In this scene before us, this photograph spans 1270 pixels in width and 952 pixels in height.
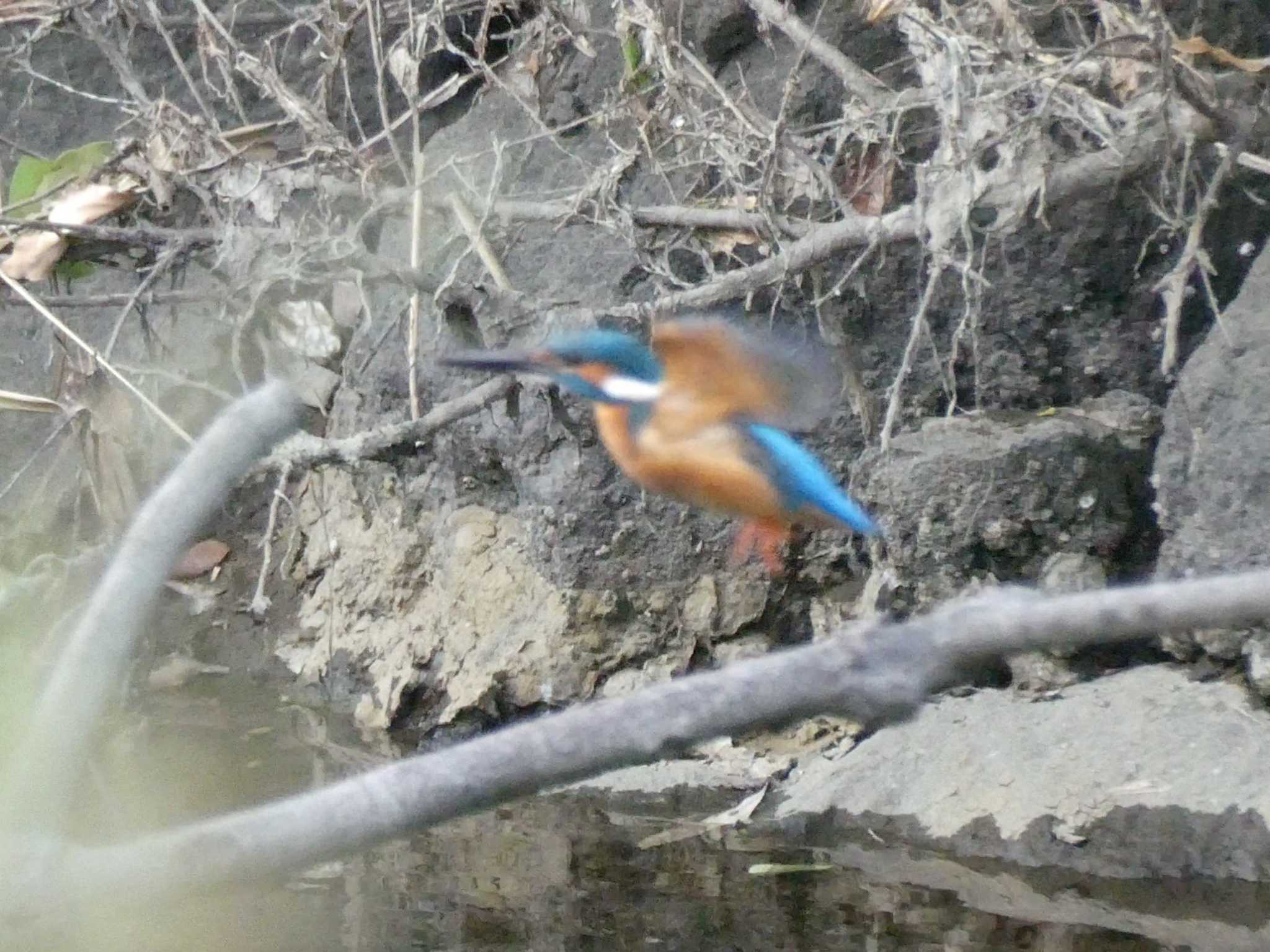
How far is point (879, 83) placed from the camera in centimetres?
313

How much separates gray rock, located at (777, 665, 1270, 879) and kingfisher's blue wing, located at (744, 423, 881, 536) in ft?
4.31

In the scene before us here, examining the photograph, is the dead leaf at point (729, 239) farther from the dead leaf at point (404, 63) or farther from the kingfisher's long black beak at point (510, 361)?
the kingfisher's long black beak at point (510, 361)

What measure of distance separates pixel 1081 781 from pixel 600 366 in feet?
5.23

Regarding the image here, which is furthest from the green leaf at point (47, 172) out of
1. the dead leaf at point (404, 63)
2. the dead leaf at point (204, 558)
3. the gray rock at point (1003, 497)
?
the gray rock at point (1003, 497)

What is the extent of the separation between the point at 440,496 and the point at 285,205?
871 millimetres

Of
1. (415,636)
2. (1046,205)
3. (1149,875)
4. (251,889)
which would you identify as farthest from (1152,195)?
(251,889)

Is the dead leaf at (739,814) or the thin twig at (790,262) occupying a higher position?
the thin twig at (790,262)

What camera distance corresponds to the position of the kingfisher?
1.68 meters

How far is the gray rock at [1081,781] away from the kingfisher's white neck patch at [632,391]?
150 cm

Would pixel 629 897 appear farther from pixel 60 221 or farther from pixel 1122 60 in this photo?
pixel 60 221

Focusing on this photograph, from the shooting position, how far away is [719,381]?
170 centimetres

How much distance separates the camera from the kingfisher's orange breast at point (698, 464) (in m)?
1.67

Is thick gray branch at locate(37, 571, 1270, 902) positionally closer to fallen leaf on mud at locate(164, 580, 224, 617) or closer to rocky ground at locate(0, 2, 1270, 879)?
rocky ground at locate(0, 2, 1270, 879)

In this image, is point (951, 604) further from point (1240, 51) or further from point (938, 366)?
point (1240, 51)
